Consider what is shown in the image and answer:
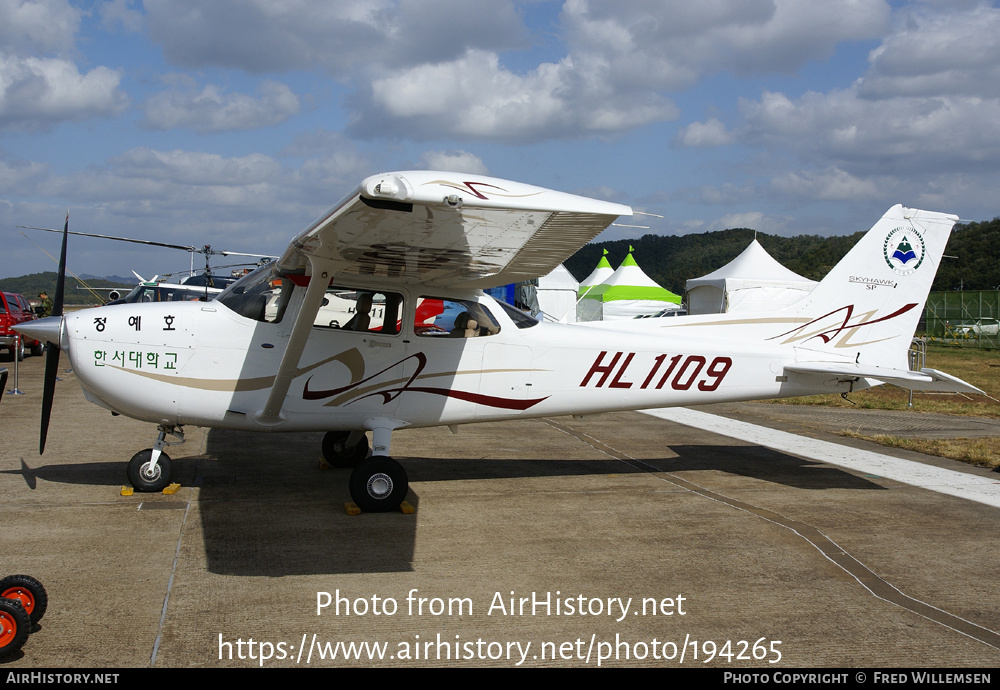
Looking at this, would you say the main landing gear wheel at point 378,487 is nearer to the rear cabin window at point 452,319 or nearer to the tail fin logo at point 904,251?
the rear cabin window at point 452,319

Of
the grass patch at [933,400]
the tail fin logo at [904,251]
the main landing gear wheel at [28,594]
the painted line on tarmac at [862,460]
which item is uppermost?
the tail fin logo at [904,251]

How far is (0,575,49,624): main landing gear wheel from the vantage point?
3551 mm

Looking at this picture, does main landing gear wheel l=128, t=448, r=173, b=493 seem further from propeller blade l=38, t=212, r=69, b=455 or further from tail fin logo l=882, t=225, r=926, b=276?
tail fin logo l=882, t=225, r=926, b=276

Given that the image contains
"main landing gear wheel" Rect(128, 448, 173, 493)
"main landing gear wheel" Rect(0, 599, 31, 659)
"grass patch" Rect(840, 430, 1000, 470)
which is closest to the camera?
"main landing gear wheel" Rect(0, 599, 31, 659)

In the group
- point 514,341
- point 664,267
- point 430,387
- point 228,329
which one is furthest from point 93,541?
point 664,267

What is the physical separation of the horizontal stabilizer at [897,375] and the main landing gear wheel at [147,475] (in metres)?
6.19

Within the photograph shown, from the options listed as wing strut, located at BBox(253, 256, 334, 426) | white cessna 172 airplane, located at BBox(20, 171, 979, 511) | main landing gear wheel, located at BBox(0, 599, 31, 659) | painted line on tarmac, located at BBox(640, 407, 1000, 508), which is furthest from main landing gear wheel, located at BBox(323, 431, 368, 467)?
painted line on tarmac, located at BBox(640, 407, 1000, 508)

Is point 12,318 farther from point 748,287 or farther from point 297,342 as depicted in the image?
point 748,287

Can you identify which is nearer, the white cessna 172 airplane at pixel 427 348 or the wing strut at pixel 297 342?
the wing strut at pixel 297 342

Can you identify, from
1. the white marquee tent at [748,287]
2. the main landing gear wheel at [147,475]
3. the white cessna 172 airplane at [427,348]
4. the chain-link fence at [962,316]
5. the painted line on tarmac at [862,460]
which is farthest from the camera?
the chain-link fence at [962,316]

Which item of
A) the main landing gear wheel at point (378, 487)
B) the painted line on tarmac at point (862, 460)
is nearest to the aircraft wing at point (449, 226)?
A: the main landing gear wheel at point (378, 487)

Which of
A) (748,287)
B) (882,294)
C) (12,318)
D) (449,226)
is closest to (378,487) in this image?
(449,226)

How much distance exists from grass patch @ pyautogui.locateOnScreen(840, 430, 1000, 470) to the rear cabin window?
6.44m

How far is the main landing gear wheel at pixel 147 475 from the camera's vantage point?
6.62m
